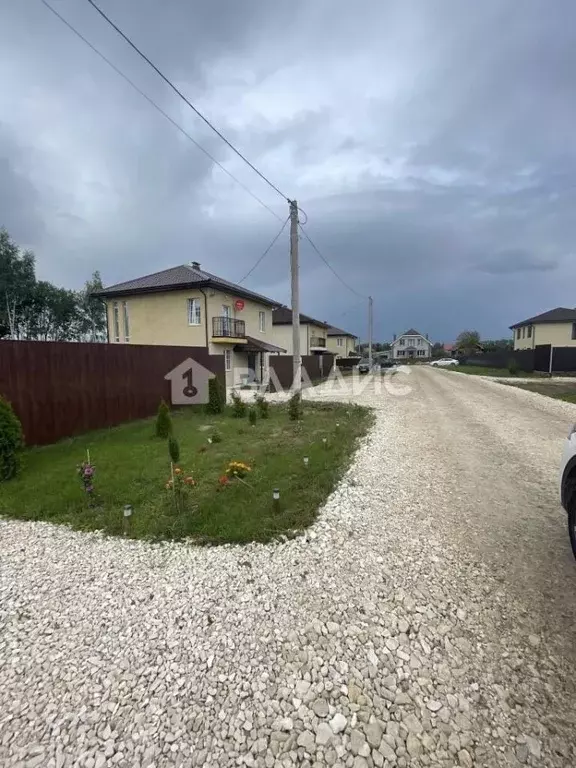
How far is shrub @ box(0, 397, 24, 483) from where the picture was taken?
552cm

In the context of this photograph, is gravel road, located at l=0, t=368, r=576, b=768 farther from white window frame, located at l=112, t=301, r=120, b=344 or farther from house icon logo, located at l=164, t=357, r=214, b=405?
white window frame, located at l=112, t=301, r=120, b=344

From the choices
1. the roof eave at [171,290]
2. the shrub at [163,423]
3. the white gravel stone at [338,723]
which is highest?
the roof eave at [171,290]

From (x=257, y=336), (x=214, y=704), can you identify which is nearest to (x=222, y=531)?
(x=214, y=704)

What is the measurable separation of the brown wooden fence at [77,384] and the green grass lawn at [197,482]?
0.49 meters

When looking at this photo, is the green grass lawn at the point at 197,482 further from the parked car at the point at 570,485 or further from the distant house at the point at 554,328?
the distant house at the point at 554,328

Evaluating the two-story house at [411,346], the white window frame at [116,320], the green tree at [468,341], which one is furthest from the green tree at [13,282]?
the two-story house at [411,346]

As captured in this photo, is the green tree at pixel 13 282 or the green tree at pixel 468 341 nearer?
the green tree at pixel 13 282

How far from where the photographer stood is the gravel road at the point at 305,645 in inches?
71.2

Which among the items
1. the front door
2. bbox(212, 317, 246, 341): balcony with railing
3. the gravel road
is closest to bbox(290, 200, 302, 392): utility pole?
the gravel road

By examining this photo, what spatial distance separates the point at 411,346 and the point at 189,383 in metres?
87.9

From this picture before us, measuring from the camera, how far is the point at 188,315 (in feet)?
69.1

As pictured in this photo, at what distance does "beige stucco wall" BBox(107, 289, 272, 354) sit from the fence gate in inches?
890

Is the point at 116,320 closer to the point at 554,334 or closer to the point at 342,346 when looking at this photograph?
the point at 554,334

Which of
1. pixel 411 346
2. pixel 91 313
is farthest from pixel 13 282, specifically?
pixel 411 346
